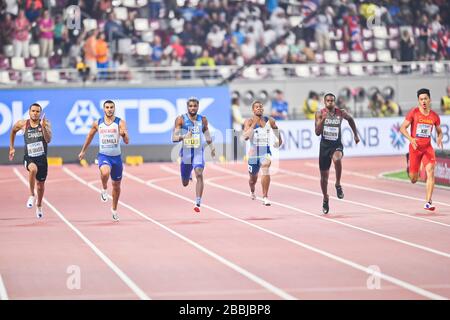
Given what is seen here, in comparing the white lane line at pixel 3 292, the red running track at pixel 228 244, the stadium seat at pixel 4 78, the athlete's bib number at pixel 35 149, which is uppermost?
the stadium seat at pixel 4 78

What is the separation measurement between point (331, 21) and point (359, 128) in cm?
461

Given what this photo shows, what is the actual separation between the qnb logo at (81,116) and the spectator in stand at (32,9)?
3.17 metres

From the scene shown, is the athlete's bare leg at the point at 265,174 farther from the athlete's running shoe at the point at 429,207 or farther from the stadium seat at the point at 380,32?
the stadium seat at the point at 380,32

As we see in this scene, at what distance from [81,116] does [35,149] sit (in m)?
14.5

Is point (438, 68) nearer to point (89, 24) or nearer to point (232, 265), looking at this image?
point (89, 24)

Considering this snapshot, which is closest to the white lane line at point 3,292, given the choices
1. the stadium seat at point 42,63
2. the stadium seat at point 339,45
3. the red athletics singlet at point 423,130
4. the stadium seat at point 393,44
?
the red athletics singlet at point 423,130

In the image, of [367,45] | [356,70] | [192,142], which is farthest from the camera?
[367,45]

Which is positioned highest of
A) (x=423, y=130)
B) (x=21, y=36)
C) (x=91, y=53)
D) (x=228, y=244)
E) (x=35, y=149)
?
(x=21, y=36)

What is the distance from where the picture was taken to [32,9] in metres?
35.4

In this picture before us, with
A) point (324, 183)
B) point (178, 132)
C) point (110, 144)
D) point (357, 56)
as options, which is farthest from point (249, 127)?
point (357, 56)

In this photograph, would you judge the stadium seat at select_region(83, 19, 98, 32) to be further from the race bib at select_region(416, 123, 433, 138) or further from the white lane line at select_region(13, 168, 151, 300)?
the race bib at select_region(416, 123, 433, 138)

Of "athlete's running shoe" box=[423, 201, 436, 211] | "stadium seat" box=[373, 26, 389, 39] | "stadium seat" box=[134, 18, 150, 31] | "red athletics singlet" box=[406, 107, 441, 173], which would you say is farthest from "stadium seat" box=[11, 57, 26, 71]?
"athlete's running shoe" box=[423, 201, 436, 211]

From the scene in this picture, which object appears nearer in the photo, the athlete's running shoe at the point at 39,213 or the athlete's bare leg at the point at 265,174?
the athlete's running shoe at the point at 39,213

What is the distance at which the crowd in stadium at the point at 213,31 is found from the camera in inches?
1374
